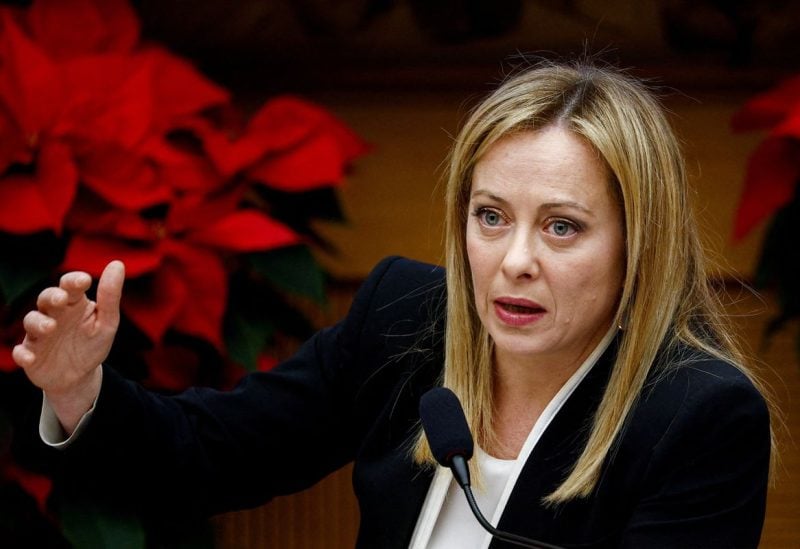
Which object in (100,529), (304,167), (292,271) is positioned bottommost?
(100,529)

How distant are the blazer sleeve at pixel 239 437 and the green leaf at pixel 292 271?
140 millimetres

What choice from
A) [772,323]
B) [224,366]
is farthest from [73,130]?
[772,323]

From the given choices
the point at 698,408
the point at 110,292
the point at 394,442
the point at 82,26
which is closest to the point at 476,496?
the point at 394,442

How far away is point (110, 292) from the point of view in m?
1.13

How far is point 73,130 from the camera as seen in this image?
1443 millimetres

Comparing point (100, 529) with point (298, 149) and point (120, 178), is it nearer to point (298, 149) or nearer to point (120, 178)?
point (120, 178)

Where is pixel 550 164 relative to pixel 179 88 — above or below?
above

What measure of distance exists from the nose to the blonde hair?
0.08 m

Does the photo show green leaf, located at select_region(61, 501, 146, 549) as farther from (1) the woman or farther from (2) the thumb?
(2) the thumb

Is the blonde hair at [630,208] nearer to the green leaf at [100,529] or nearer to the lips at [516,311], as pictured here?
the lips at [516,311]

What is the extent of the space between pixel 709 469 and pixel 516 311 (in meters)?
0.20

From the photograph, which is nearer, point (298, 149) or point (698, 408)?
point (698, 408)

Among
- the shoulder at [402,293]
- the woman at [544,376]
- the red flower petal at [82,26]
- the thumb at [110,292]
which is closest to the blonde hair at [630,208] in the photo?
the woman at [544,376]

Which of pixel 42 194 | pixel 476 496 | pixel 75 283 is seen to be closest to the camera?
pixel 75 283
